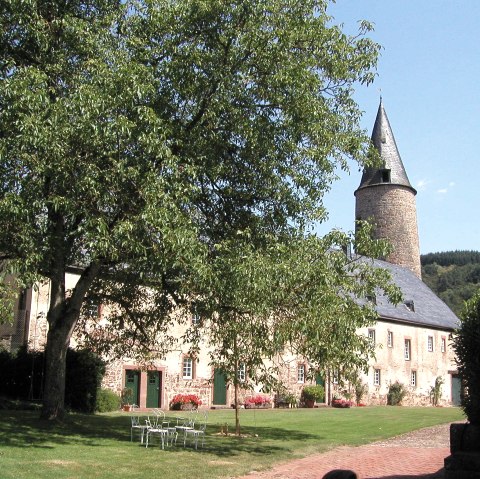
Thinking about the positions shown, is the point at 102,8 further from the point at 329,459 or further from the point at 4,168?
the point at 329,459

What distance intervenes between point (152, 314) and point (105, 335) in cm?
409

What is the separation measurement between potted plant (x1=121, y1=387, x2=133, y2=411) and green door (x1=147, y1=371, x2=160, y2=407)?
1.15m

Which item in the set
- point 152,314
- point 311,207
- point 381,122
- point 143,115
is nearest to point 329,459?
point 311,207

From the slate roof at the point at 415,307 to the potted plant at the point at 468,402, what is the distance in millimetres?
32197

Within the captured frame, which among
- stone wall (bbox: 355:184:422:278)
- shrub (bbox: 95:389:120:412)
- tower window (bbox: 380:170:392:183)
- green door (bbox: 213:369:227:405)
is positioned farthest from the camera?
tower window (bbox: 380:170:392:183)

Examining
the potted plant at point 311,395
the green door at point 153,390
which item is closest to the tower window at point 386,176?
the potted plant at point 311,395

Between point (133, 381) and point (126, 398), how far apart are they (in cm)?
103

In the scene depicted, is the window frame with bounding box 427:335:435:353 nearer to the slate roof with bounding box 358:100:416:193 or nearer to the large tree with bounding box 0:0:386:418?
the slate roof with bounding box 358:100:416:193

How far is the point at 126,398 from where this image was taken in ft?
90.4

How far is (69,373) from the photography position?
960 inches

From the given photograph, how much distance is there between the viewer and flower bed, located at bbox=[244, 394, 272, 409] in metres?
31.2

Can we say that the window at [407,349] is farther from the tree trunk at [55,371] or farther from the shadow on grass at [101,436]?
the tree trunk at [55,371]

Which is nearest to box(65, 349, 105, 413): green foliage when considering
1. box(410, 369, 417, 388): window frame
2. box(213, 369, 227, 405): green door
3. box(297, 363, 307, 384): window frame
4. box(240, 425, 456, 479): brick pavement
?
box(213, 369, 227, 405): green door

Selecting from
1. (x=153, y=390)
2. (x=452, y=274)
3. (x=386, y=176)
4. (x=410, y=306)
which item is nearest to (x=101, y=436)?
(x=153, y=390)
